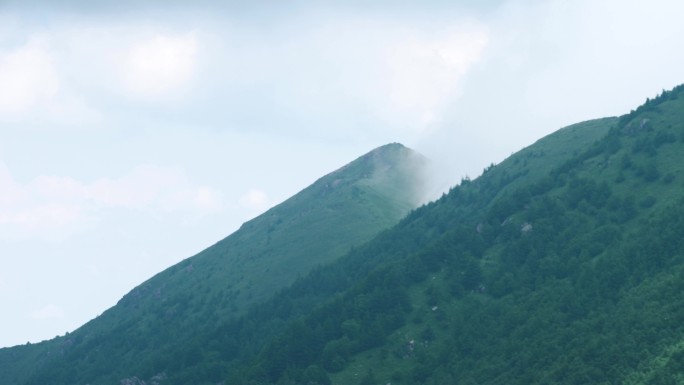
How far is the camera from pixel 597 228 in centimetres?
16850

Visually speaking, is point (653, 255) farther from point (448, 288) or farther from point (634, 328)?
point (448, 288)

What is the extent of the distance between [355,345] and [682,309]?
7353cm

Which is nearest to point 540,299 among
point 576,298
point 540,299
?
point 540,299

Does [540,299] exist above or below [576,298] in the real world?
above

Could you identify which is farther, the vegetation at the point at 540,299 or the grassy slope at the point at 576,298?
the vegetation at the point at 540,299

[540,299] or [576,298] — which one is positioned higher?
[540,299]

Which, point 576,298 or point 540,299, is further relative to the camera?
point 540,299

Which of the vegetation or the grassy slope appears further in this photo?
the vegetation

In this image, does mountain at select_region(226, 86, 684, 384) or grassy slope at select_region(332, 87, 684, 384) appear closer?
grassy slope at select_region(332, 87, 684, 384)

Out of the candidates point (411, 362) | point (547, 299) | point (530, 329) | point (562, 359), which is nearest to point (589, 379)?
point (562, 359)

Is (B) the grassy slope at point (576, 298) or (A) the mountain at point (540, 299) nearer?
(B) the grassy slope at point (576, 298)

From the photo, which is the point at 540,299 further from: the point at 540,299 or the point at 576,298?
the point at 576,298

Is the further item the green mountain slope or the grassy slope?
the green mountain slope

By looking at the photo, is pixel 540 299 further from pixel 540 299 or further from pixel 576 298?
pixel 576 298
